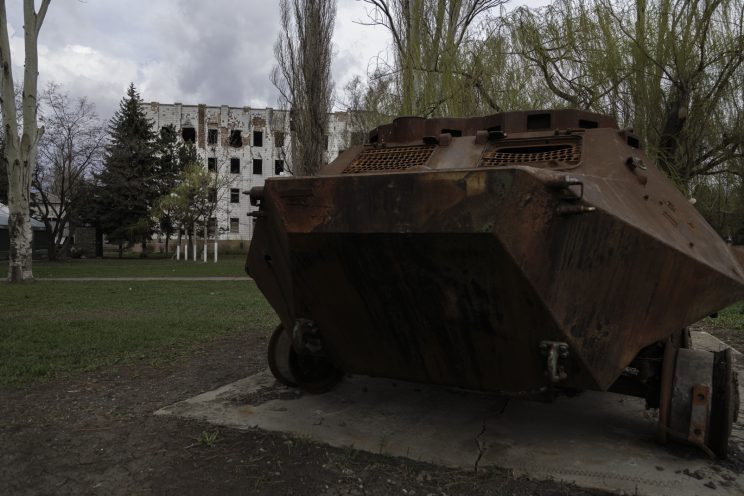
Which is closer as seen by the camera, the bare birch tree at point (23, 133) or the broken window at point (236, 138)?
the bare birch tree at point (23, 133)

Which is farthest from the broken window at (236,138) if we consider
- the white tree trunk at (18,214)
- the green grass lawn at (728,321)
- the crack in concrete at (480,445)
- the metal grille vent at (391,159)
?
the crack in concrete at (480,445)

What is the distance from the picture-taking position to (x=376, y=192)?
309 centimetres


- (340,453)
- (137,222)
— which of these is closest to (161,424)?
(340,453)

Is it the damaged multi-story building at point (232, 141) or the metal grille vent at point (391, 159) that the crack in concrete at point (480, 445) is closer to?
the metal grille vent at point (391, 159)

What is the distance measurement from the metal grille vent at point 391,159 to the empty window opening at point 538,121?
1.99ft

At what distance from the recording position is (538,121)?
3992mm

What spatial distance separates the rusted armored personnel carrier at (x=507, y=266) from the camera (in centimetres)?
289

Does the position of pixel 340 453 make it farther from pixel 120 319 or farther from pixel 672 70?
pixel 672 70

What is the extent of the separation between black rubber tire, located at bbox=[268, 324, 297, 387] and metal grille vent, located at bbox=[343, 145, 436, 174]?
1534mm

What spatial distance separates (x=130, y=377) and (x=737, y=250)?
5.03 meters

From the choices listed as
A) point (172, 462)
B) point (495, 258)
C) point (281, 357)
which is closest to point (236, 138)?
point (281, 357)

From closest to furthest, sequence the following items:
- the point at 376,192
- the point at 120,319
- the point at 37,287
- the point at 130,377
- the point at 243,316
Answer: the point at 376,192 → the point at 130,377 → the point at 120,319 → the point at 243,316 → the point at 37,287

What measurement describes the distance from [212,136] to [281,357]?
38.0m

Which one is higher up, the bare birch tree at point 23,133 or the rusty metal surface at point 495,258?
the bare birch tree at point 23,133
